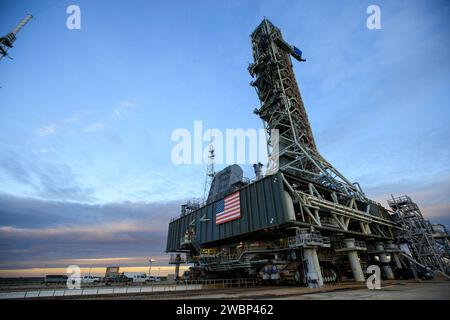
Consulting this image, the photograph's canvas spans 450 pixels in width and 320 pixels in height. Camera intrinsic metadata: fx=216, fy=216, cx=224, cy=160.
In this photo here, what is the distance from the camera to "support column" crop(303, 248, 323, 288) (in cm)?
2203

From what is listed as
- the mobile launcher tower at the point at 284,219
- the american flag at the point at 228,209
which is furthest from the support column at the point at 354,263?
the american flag at the point at 228,209

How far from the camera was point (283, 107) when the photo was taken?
45.9 metres

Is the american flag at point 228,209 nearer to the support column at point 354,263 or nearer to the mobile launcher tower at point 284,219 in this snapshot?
the mobile launcher tower at point 284,219

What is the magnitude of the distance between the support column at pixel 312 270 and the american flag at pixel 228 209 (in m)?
10.0

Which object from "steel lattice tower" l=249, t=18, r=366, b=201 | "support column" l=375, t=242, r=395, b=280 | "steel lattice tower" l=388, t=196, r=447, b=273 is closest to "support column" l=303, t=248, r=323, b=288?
"steel lattice tower" l=249, t=18, r=366, b=201

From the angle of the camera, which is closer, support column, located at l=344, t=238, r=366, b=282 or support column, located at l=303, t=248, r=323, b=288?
support column, located at l=303, t=248, r=323, b=288

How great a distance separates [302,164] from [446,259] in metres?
31.1

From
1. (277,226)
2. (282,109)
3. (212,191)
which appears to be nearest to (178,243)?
(212,191)

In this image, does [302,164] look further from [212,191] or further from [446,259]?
[446,259]

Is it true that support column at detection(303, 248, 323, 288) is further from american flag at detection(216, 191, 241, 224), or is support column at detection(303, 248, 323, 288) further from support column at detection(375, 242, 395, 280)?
support column at detection(375, 242, 395, 280)

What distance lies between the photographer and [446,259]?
129 feet

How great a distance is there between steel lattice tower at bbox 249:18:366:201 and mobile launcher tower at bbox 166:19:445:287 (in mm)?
209

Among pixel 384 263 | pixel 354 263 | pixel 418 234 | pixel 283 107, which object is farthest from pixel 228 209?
pixel 418 234

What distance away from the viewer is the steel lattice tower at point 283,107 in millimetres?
39969
